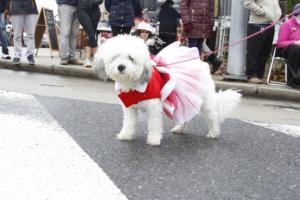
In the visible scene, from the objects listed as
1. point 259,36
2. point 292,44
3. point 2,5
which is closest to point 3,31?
point 2,5

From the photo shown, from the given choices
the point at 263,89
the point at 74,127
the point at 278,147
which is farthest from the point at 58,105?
the point at 263,89

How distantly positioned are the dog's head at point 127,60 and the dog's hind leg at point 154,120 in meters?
0.28

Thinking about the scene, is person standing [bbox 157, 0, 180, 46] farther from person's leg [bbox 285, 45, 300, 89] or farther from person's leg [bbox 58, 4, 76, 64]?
person's leg [bbox 285, 45, 300, 89]

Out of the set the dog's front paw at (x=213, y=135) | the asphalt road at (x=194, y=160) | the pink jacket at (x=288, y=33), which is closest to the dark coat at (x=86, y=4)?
the pink jacket at (x=288, y=33)

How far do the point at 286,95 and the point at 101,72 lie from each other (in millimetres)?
5690

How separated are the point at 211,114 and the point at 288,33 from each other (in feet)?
17.1

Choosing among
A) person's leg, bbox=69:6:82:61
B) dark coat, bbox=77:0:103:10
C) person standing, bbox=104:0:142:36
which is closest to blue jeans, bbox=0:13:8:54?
person's leg, bbox=69:6:82:61

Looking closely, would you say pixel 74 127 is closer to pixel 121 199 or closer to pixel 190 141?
pixel 190 141

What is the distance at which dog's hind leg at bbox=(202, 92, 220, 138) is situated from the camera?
5566 millimetres

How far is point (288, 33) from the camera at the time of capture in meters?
10.2

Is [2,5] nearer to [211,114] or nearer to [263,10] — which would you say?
[263,10]

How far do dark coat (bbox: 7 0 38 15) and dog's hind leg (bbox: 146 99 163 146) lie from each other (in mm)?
6886

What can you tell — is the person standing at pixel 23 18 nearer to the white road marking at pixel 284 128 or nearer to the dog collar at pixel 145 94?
the white road marking at pixel 284 128

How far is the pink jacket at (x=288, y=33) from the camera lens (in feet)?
33.0
